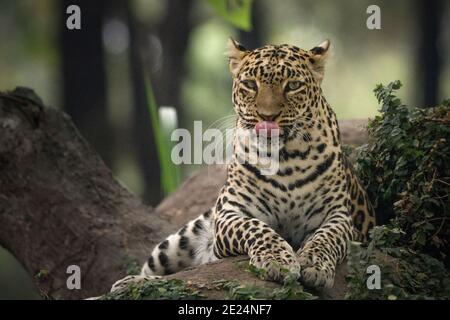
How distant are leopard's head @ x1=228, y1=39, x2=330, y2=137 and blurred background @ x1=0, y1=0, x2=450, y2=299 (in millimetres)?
6816

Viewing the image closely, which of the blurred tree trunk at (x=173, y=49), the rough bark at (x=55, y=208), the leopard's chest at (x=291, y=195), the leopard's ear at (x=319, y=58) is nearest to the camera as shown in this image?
the leopard's chest at (x=291, y=195)

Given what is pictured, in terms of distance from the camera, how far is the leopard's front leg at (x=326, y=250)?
659cm

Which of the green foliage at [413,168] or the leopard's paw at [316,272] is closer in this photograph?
the leopard's paw at [316,272]

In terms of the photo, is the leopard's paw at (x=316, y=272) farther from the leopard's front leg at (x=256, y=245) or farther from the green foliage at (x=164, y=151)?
the green foliage at (x=164, y=151)

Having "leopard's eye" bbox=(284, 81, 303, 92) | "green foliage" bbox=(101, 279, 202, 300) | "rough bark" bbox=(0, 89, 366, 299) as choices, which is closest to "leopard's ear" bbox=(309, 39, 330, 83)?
"leopard's eye" bbox=(284, 81, 303, 92)

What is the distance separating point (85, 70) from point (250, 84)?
37.3 feet

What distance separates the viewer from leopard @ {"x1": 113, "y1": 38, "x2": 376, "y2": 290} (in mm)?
7254

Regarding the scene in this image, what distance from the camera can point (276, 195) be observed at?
7.55 metres

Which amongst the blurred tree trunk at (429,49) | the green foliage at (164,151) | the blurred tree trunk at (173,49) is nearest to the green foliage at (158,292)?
the green foliage at (164,151)

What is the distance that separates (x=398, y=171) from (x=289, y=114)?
4.40 ft

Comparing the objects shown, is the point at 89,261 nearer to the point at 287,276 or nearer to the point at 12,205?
the point at 12,205

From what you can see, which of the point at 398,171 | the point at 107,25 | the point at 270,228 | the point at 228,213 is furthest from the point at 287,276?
the point at 107,25

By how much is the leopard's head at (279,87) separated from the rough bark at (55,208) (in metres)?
2.67

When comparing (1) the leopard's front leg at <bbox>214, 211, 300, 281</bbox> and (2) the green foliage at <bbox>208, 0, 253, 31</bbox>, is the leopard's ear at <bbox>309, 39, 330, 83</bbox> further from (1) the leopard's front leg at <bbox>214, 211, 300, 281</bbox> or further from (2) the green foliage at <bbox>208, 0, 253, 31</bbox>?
(2) the green foliage at <bbox>208, 0, 253, 31</bbox>
